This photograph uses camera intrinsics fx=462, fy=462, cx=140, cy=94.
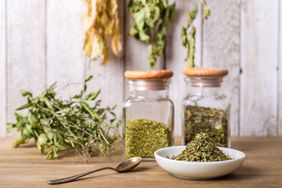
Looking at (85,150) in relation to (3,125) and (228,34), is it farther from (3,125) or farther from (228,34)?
(228,34)

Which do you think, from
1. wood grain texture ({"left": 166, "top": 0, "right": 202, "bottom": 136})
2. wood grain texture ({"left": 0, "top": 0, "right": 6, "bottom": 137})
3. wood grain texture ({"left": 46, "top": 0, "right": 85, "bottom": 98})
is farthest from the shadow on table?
wood grain texture ({"left": 0, "top": 0, "right": 6, "bottom": 137})

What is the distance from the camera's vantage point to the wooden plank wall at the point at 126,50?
4.90 feet

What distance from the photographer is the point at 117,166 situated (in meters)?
0.97

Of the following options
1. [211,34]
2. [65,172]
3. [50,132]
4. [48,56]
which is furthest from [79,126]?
[211,34]

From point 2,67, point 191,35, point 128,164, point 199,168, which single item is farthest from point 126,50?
point 199,168

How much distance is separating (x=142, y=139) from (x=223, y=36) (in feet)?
1.91

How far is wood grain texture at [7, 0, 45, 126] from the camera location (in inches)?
58.8

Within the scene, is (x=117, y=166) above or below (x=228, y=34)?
below

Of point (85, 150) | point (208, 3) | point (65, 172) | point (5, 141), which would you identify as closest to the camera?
point (65, 172)

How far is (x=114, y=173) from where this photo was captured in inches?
37.7

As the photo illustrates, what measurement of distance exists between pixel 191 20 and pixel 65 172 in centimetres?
66

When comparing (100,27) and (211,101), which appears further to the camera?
(100,27)

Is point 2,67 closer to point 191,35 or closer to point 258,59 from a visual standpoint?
point 191,35

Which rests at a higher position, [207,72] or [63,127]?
[207,72]
